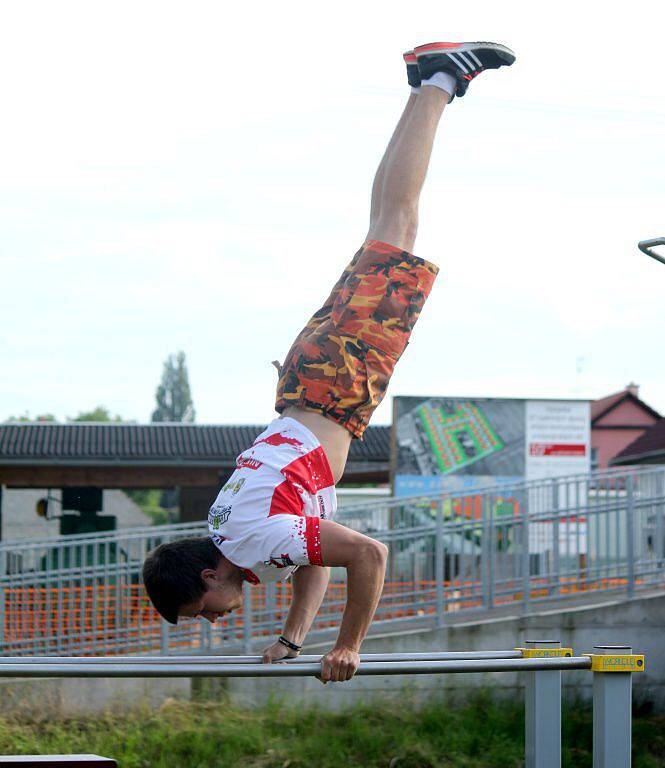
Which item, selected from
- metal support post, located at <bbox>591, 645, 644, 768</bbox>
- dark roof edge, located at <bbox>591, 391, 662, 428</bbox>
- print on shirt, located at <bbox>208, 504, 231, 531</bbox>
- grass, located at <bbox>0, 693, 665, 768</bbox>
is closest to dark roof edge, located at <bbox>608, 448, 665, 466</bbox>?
dark roof edge, located at <bbox>591, 391, 662, 428</bbox>

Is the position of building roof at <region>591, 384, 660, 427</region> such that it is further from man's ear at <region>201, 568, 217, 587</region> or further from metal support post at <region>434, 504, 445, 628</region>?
Answer: man's ear at <region>201, 568, 217, 587</region>

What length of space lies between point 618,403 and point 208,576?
47.5m

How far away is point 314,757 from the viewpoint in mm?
9117

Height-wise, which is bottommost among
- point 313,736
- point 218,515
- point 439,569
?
point 313,736

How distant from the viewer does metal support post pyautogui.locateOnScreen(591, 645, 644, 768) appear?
4469 mm

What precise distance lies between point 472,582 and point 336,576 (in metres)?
1.78

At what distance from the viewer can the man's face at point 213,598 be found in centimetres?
424

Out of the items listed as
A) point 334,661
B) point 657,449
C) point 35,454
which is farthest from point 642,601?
point 657,449

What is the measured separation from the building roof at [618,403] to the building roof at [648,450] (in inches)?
681

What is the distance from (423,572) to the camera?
11086mm

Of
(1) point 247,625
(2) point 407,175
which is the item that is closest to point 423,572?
(1) point 247,625

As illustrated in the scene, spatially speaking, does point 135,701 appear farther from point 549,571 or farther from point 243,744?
point 549,571

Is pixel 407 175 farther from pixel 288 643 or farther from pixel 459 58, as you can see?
pixel 288 643

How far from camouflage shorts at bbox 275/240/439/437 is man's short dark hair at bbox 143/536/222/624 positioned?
650mm
